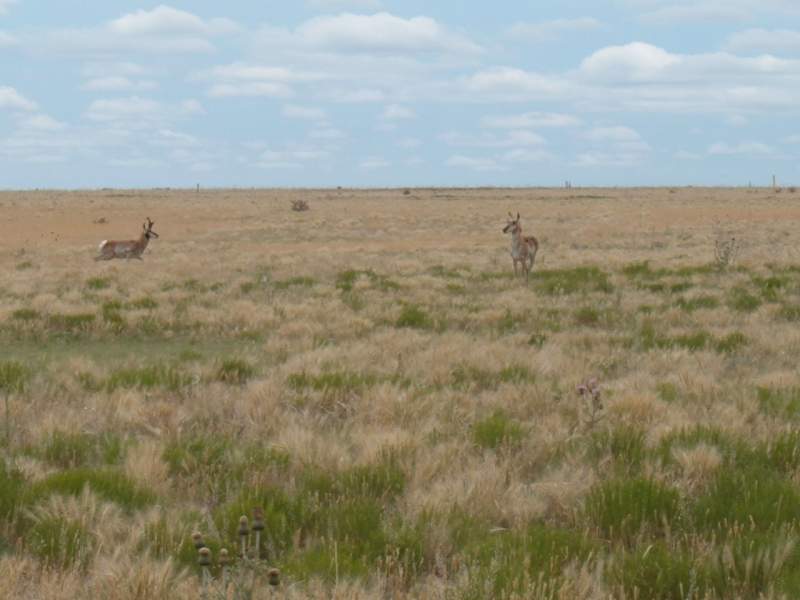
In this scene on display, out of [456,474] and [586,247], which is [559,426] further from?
[586,247]

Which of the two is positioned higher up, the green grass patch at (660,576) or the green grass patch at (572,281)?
the green grass patch at (572,281)

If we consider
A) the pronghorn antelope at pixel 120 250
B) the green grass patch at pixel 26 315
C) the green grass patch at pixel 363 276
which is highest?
the pronghorn antelope at pixel 120 250

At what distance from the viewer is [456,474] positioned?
605 centimetres

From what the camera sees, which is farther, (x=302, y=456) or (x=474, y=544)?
(x=302, y=456)

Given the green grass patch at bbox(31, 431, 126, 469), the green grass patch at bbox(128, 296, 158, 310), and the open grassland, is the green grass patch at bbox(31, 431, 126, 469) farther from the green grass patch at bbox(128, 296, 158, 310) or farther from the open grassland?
the green grass patch at bbox(128, 296, 158, 310)

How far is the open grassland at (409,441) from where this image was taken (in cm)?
446

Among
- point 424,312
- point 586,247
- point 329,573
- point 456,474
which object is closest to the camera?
point 329,573

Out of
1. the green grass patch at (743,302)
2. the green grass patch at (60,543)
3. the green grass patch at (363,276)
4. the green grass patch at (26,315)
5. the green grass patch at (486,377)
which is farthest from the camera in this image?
the green grass patch at (363,276)

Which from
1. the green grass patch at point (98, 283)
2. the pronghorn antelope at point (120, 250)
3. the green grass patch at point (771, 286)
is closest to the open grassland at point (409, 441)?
the green grass patch at point (771, 286)

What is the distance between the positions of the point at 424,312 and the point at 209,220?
3779 cm

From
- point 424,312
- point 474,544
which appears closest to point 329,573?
point 474,544

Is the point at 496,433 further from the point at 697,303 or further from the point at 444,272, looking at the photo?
the point at 444,272

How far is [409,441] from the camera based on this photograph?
21.7ft

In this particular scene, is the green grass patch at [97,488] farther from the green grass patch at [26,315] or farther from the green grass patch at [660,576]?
the green grass patch at [26,315]
